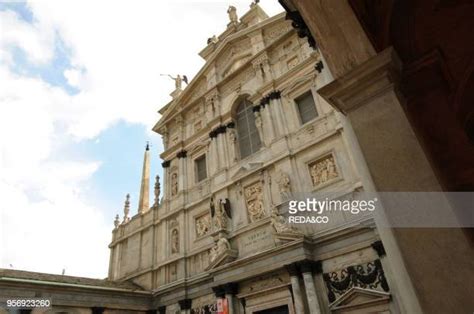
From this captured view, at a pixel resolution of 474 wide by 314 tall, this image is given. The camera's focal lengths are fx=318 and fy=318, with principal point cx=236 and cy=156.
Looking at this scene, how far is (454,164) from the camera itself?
3.88 m

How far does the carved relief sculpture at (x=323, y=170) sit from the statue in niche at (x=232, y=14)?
1153 cm

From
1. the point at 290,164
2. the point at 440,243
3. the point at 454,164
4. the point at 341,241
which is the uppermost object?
the point at 290,164

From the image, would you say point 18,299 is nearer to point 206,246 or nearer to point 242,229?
point 206,246

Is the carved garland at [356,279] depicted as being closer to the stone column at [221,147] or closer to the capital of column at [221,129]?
the stone column at [221,147]

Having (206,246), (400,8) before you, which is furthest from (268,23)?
(400,8)

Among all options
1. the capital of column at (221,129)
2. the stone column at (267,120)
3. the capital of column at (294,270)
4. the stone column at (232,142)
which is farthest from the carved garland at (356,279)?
the capital of column at (221,129)

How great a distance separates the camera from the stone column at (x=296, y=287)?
359 inches

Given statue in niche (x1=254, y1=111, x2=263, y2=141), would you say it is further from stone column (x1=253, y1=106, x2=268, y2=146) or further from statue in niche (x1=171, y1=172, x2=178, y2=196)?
statue in niche (x1=171, y1=172, x2=178, y2=196)

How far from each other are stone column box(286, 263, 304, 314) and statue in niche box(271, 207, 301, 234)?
1.07 meters

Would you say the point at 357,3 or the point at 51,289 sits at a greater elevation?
the point at 357,3

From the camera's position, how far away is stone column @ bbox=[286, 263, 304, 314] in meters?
9.12

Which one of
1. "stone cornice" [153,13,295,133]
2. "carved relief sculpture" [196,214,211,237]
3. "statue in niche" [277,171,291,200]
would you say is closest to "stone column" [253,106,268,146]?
"statue in niche" [277,171,291,200]

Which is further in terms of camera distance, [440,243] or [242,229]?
[242,229]

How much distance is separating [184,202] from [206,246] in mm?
2848
